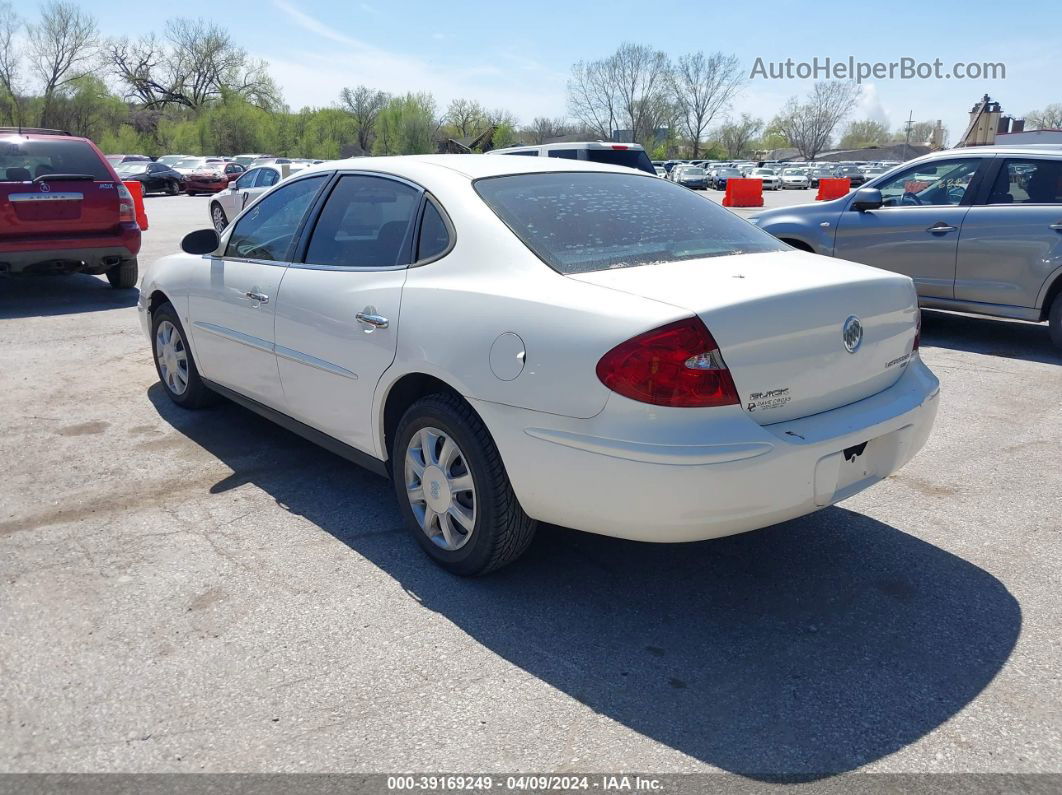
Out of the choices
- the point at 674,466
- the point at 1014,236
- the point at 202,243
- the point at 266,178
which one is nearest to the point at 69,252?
the point at 202,243

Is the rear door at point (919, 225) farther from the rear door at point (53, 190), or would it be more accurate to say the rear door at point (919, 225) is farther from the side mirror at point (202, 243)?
the rear door at point (53, 190)

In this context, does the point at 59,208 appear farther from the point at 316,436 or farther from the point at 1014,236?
the point at 1014,236

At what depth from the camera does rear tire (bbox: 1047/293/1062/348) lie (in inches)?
A: 277

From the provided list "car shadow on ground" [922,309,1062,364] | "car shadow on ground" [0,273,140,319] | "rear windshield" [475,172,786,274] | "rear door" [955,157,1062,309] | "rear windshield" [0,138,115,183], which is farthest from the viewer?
"car shadow on ground" [0,273,140,319]

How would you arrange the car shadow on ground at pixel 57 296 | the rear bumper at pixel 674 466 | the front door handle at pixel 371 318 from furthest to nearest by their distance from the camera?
the car shadow on ground at pixel 57 296, the front door handle at pixel 371 318, the rear bumper at pixel 674 466

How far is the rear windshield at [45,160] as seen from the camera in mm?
8781

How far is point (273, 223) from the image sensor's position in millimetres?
4465

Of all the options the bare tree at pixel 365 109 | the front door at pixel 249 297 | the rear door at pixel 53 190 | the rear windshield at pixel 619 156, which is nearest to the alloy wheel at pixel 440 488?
the front door at pixel 249 297

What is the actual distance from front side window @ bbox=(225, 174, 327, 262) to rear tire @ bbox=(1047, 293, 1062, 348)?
604 cm

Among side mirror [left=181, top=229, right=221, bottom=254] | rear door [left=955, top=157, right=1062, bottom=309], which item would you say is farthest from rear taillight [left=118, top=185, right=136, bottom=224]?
rear door [left=955, top=157, right=1062, bottom=309]

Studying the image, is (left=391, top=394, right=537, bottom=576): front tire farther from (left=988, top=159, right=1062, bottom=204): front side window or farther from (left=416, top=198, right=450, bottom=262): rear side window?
(left=988, top=159, right=1062, bottom=204): front side window

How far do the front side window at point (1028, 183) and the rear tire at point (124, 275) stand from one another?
898 centimetres

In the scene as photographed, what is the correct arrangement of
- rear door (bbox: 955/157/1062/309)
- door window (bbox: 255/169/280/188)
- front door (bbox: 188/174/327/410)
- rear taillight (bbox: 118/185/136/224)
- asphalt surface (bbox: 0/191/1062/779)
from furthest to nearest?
door window (bbox: 255/169/280/188) < rear taillight (bbox: 118/185/136/224) < rear door (bbox: 955/157/1062/309) < front door (bbox: 188/174/327/410) < asphalt surface (bbox: 0/191/1062/779)

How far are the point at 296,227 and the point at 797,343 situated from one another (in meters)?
2.54
